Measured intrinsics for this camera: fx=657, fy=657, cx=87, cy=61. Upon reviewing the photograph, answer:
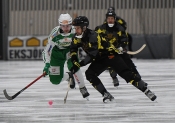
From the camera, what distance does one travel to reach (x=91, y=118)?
789 centimetres

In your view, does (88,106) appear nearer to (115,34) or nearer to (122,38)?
(122,38)

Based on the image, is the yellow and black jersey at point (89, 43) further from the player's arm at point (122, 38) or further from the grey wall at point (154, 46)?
the grey wall at point (154, 46)

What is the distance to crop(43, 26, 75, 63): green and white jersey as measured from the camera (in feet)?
33.8

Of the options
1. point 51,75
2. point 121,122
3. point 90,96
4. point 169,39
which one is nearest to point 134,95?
point 90,96

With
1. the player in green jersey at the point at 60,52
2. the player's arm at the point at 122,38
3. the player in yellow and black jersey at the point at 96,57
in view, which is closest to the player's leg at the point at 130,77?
the player in yellow and black jersey at the point at 96,57

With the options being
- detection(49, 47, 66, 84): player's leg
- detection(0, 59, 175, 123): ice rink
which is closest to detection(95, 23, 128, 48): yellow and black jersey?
detection(0, 59, 175, 123): ice rink

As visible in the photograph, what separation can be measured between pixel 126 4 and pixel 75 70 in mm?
14312

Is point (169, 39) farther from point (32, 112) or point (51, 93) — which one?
point (32, 112)

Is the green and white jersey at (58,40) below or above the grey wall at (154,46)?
above

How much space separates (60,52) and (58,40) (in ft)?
1.97

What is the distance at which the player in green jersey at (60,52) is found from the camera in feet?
32.9

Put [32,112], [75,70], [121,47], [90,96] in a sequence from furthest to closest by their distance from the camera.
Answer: [121,47], [90,96], [75,70], [32,112]

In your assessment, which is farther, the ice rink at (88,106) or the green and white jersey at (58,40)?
the green and white jersey at (58,40)

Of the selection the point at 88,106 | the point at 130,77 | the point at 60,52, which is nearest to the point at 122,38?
the point at 60,52
